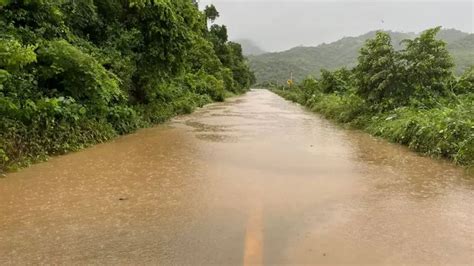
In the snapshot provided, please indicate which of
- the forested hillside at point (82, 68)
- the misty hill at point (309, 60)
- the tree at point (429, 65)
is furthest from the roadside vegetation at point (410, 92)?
the misty hill at point (309, 60)

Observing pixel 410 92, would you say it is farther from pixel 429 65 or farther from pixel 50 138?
pixel 50 138

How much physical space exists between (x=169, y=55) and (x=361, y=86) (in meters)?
6.97

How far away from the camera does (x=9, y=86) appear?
866 cm

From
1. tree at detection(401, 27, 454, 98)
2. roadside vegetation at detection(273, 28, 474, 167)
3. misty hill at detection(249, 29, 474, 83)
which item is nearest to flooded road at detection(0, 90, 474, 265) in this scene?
roadside vegetation at detection(273, 28, 474, 167)

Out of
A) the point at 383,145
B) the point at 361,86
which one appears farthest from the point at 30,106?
the point at 361,86

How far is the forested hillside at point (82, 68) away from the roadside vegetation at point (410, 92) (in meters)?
6.60

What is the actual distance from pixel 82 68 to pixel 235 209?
6505 millimetres

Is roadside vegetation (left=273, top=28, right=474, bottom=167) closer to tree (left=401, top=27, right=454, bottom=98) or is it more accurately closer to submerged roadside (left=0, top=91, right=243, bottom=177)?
tree (left=401, top=27, right=454, bottom=98)

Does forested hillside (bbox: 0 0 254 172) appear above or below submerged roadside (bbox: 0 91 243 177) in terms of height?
above

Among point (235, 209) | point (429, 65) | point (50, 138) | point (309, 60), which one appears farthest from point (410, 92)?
point (309, 60)

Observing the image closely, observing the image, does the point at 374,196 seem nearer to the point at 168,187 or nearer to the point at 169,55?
the point at 168,187

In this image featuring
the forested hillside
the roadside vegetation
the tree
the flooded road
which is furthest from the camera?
the tree

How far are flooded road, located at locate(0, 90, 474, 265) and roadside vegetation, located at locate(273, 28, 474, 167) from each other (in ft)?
4.18

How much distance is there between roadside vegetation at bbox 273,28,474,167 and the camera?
34.7 ft
